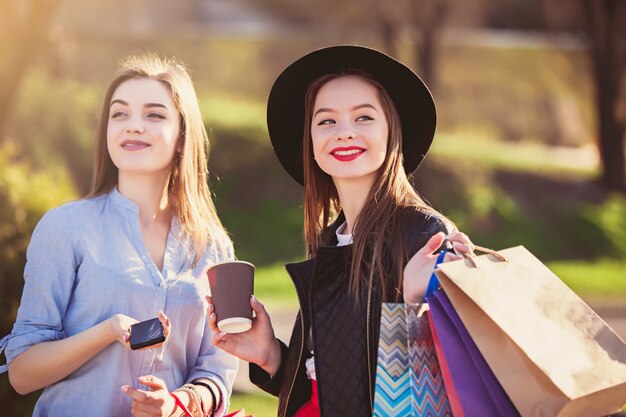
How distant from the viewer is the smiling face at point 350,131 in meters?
3.35

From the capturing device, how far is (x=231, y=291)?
3133 millimetres

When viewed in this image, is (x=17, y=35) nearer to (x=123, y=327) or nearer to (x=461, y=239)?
(x=123, y=327)

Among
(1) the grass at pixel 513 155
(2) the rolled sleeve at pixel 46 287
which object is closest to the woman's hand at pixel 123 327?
(2) the rolled sleeve at pixel 46 287

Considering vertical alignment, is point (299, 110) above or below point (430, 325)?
above

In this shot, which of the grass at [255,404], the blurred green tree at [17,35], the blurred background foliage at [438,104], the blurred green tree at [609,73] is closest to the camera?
the grass at [255,404]

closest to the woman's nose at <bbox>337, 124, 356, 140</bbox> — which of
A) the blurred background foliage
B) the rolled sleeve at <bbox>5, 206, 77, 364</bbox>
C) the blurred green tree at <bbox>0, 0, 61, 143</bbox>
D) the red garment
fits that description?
the red garment

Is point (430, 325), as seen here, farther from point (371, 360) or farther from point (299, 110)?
point (299, 110)

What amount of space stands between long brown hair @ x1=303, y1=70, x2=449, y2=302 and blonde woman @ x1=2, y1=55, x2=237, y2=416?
0.44 m

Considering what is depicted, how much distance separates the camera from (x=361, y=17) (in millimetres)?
18094

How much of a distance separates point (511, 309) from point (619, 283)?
39.8 feet

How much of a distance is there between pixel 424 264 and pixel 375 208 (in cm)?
45

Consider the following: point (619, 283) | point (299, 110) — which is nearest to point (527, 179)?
point (619, 283)

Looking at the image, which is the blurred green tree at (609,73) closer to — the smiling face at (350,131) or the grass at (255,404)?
the grass at (255,404)

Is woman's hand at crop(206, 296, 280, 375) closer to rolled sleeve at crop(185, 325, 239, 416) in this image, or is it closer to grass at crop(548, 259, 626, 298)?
rolled sleeve at crop(185, 325, 239, 416)
